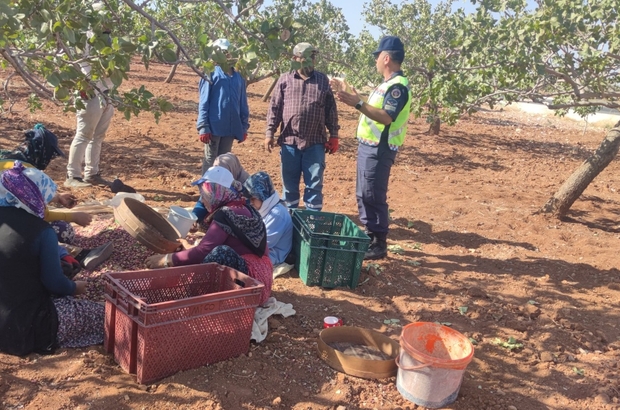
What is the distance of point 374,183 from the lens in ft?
16.3

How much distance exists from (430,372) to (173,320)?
4.59ft

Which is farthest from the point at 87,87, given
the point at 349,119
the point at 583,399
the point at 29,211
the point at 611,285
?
the point at 349,119

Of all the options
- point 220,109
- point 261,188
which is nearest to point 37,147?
point 220,109

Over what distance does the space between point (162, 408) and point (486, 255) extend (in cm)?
409

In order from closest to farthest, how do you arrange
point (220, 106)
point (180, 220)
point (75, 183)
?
1. point (180, 220)
2. point (220, 106)
3. point (75, 183)

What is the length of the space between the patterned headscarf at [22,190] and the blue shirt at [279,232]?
1908mm

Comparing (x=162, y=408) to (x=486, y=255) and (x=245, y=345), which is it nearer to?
(x=245, y=345)

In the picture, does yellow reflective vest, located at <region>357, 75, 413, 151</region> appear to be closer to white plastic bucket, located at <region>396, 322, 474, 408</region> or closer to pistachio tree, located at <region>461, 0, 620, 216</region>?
pistachio tree, located at <region>461, 0, 620, 216</region>

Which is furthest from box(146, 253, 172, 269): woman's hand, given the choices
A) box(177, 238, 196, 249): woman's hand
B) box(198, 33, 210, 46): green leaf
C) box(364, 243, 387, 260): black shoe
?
box(364, 243, 387, 260): black shoe

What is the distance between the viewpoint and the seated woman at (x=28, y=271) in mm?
2869

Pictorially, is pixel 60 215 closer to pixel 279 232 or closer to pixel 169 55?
pixel 279 232

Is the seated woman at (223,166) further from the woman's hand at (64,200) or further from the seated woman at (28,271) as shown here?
the seated woman at (28,271)

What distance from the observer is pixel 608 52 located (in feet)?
20.0

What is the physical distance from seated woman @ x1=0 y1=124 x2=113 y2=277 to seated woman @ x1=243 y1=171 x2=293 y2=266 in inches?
46.4
